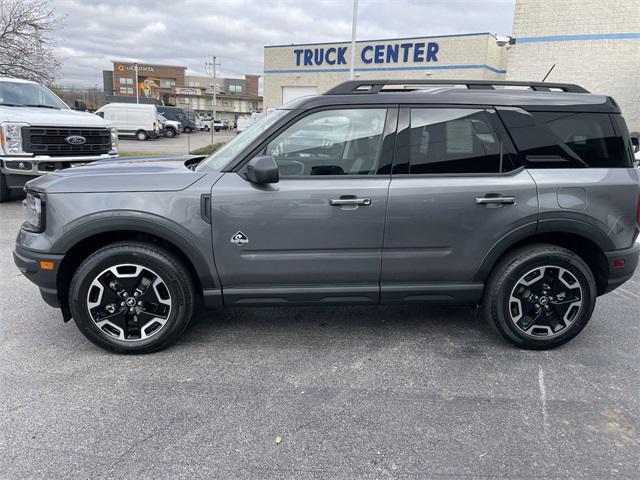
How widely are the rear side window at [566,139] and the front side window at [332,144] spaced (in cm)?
97

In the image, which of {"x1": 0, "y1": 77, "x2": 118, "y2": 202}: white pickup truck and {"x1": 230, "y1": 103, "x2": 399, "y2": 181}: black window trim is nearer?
{"x1": 230, "y1": 103, "x2": 399, "y2": 181}: black window trim

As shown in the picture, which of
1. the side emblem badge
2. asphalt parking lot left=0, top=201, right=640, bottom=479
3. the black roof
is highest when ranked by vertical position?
the black roof

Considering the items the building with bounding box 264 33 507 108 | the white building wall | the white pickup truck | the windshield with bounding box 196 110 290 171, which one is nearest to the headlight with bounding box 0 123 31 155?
the white pickup truck

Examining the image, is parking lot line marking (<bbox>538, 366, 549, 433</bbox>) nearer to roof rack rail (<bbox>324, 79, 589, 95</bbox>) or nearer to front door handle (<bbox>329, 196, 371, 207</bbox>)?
front door handle (<bbox>329, 196, 371, 207</bbox>)

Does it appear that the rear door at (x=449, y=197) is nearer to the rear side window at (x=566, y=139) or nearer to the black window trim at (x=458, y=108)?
the black window trim at (x=458, y=108)

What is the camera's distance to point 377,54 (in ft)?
85.5

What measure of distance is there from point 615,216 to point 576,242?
1.06 feet

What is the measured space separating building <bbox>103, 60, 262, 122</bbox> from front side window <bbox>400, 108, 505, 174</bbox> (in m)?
84.6

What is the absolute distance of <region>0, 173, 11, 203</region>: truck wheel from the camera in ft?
28.2

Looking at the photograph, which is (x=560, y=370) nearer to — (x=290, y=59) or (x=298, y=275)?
(x=298, y=275)

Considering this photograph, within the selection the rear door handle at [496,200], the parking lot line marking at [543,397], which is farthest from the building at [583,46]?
the parking lot line marking at [543,397]

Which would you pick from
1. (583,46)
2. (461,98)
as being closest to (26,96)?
(461,98)

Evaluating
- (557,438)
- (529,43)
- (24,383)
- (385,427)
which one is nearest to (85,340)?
(24,383)

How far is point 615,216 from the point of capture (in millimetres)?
3557
